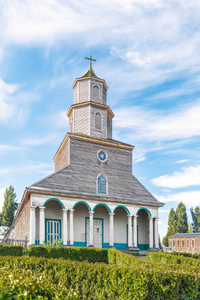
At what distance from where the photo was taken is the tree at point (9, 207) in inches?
2220

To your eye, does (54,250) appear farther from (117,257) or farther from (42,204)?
(42,204)

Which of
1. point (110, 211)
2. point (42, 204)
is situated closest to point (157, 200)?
point (110, 211)

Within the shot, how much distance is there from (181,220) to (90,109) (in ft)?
157

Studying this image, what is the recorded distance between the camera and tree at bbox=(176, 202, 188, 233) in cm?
6531

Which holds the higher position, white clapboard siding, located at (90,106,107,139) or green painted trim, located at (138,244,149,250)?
white clapboard siding, located at (90,106,107,139)

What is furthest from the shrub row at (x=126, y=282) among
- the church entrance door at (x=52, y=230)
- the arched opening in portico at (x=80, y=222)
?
the arched opening in portico at (x=80, y=222)

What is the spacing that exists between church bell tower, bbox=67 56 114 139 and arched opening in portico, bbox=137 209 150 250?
8.51m

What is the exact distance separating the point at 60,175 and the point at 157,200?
10308mm

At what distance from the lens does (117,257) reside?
15.7m

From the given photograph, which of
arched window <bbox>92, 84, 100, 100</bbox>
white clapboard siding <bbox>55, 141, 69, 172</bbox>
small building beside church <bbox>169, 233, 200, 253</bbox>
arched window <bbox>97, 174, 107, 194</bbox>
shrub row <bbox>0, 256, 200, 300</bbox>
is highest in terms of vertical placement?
arched window <bbox>92, 84, 100, 100</bbox>

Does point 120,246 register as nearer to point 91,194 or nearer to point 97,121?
point 91,194

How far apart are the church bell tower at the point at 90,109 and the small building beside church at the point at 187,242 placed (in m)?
32.1

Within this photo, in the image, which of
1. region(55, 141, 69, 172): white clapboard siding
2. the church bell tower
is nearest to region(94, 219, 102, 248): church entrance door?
region(55, 141, 69, 172): white clapboard siding

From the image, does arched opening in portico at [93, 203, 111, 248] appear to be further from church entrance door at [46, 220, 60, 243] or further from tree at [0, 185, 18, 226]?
tree at [0, 185, 18, 226]
